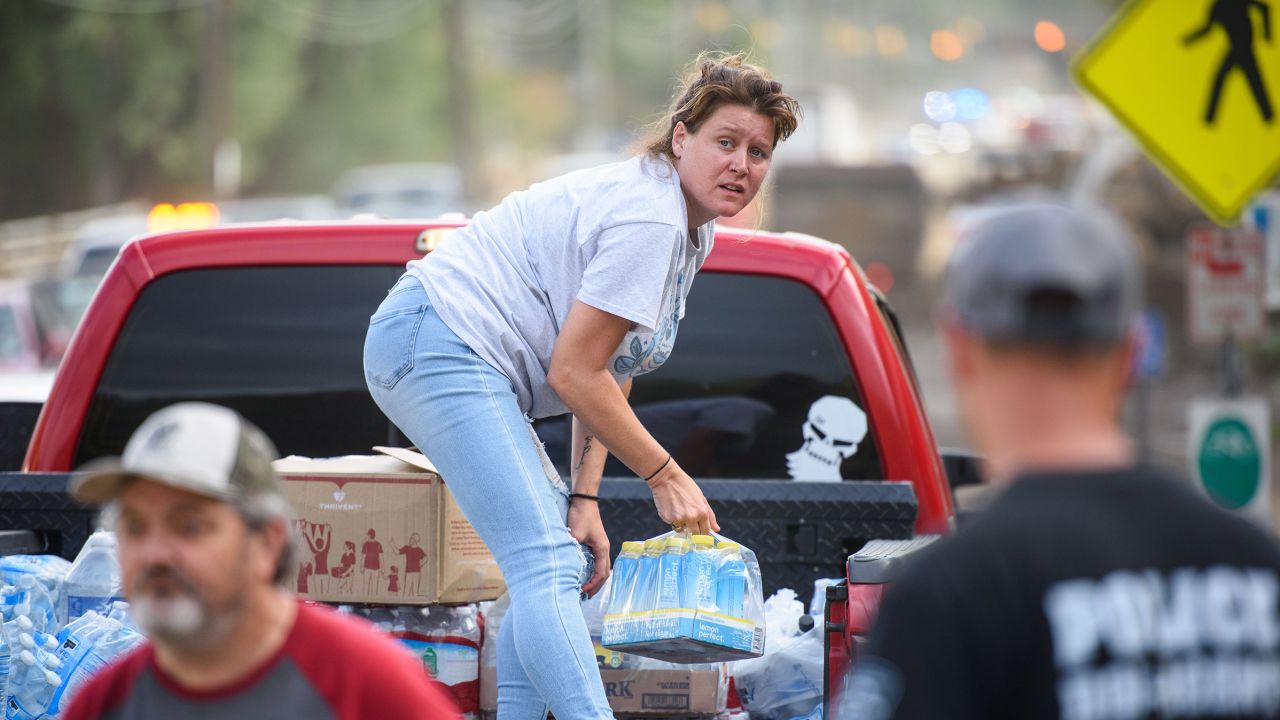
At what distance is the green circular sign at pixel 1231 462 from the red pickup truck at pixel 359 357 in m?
5.46

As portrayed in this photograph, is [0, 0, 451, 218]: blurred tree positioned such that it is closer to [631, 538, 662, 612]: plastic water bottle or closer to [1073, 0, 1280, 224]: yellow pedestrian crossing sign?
[1073, 0, 1280, 224]: yellow pedestrian crossing sign

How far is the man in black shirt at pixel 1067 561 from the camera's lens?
1823 mm

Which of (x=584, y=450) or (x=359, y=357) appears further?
(x=359, y=357)

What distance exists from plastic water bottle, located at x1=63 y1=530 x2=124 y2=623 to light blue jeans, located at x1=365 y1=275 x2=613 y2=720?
847mm

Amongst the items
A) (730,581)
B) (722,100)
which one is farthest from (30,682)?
(722,100)

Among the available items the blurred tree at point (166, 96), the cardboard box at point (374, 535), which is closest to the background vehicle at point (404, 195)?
the blurred tree at point (166, 96)

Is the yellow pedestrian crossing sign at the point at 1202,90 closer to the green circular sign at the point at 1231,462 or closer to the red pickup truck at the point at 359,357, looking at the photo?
→ the green circular sign at the point at 1231,462

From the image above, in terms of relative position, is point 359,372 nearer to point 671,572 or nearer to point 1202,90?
point 671,572

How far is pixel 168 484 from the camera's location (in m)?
2.24

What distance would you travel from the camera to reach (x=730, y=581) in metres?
3.73

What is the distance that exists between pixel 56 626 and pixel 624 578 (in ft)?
4.43

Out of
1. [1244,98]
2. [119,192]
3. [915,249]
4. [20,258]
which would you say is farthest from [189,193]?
[1244,98]

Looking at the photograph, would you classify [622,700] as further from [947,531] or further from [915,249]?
[915,249]

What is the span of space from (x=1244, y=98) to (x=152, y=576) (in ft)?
22.3
